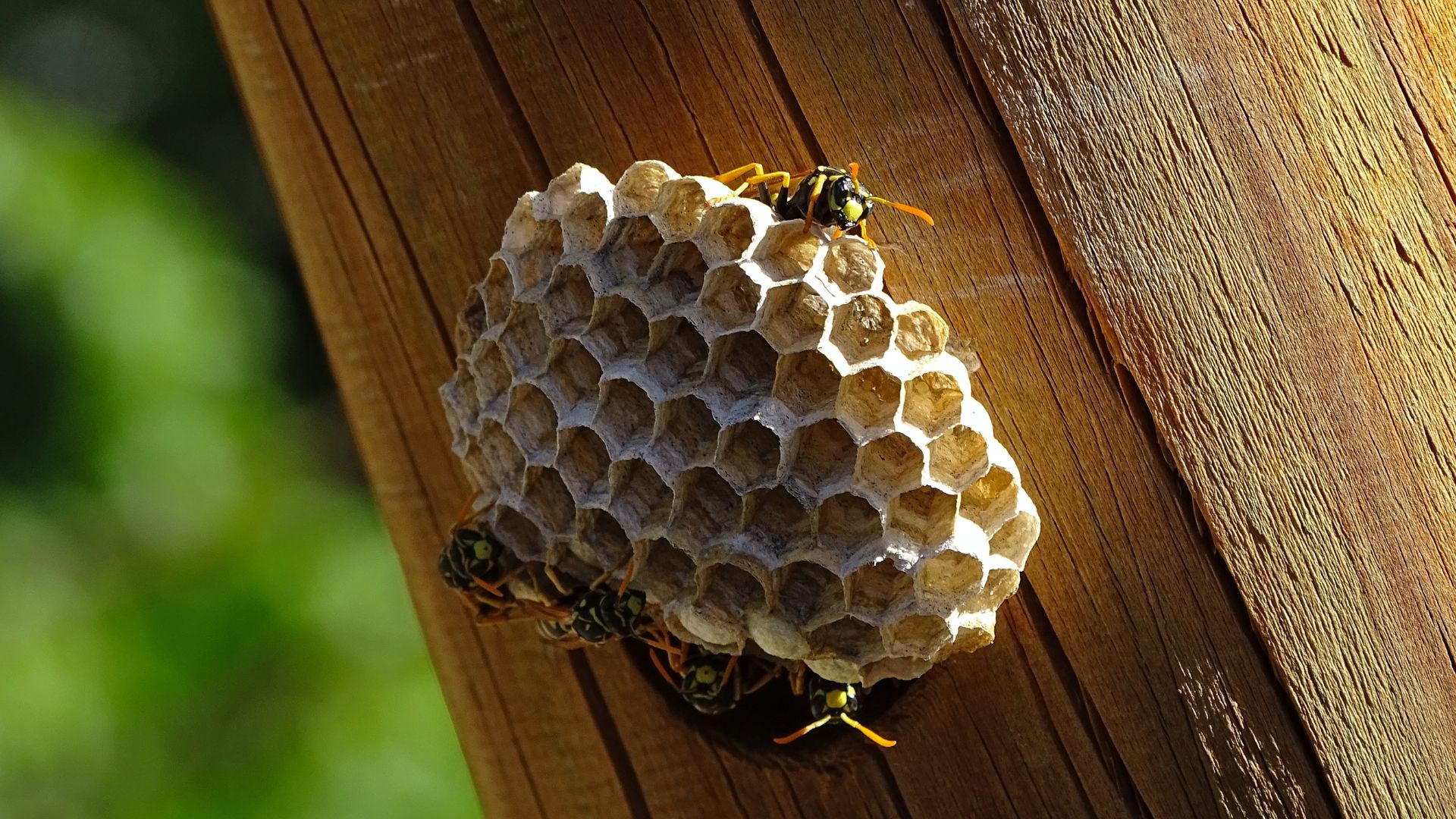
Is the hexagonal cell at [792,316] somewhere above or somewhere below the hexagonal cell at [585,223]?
below

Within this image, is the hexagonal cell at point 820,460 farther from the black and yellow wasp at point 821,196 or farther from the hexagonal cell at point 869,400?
the black and yellow wasp at point 821,196

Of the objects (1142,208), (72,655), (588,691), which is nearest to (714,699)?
(588,691)

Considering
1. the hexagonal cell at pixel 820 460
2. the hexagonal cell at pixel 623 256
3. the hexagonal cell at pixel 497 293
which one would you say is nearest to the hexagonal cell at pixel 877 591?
the hexagonal cell at pixel 820 460

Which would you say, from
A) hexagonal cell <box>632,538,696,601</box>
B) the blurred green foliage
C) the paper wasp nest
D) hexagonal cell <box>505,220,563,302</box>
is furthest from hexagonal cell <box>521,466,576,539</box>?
the blurred green foliage

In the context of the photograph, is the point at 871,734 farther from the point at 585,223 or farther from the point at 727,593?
the point at 585,223

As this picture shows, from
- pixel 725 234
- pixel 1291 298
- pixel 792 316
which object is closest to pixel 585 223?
pixel 725 234

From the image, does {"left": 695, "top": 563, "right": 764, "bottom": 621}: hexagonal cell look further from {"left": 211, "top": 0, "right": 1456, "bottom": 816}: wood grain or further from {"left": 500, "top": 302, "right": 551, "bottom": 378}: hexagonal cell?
{"left": 500, "top": 302, "right": 551, "bottom": 378}: hexagonal cell

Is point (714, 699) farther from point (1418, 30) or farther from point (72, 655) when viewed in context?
point (72, 655)
